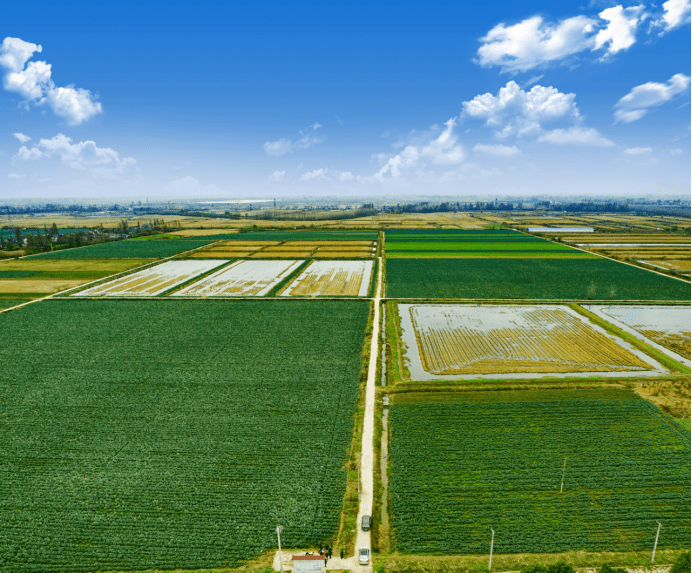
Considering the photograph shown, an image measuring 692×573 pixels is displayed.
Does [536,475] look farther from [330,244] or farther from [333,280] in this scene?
[330,244]

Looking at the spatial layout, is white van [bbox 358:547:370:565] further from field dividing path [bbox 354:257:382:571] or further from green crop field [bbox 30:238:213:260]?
green crop field [bbox 30:238:213:260]

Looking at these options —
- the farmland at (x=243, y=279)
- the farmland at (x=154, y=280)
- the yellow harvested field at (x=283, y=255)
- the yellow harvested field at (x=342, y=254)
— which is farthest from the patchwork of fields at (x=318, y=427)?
the yellow harvested field at (x=283, y=255)

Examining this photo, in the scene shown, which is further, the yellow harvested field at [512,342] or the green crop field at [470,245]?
the green crop field at [470,245]

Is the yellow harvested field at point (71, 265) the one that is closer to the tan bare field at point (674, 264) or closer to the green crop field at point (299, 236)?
the green crop field at point (299, 236)

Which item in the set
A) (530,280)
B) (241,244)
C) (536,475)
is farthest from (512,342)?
(241,244)

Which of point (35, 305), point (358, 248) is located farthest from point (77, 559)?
point (358, 248)

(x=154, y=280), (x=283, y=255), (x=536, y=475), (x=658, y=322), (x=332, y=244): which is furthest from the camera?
(x=332, y=244)
